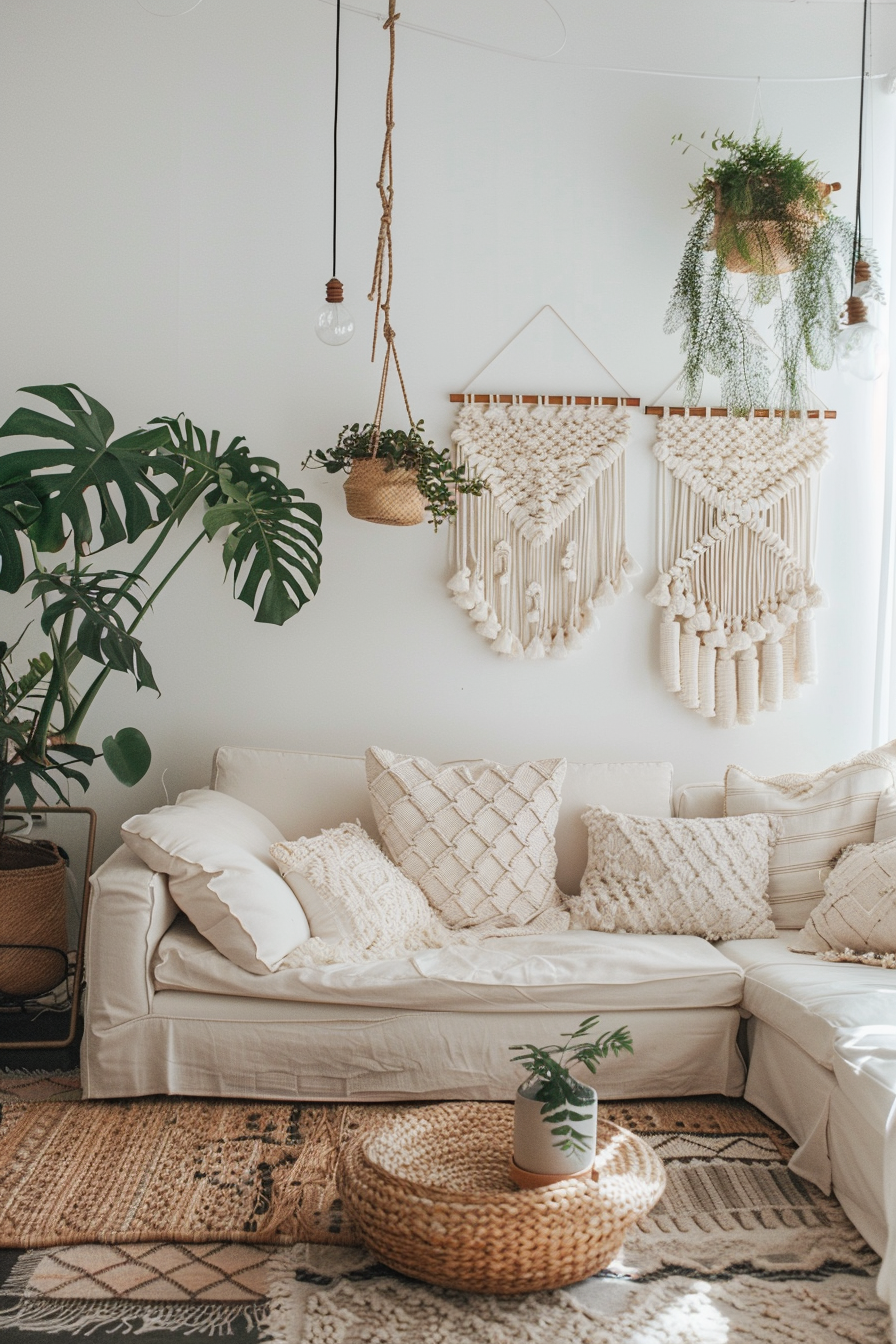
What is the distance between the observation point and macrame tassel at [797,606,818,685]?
3211mm

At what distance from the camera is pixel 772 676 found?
321 cm

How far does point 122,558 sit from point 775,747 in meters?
2.12

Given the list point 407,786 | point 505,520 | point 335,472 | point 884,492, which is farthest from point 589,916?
point 884,492

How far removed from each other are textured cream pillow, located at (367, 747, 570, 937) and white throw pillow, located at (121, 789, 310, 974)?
16.3 inches

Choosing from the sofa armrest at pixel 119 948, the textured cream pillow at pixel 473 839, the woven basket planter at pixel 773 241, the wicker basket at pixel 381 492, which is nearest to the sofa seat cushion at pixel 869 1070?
the textured cream pillow at pixel 473 839

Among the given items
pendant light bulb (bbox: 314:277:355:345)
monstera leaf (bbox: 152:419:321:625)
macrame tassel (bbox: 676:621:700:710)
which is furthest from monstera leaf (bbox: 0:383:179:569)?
macrame tassel (bbox: 676:621:700:710)

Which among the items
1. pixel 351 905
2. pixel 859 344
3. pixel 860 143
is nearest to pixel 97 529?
pixel 351 905

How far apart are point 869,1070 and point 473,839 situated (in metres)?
1.16

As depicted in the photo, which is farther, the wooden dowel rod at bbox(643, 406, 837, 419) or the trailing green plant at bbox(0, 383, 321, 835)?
the wooden dowel rod at bbox(643, 406, 837, 419)

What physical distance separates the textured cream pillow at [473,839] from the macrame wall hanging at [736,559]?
2.41 feet

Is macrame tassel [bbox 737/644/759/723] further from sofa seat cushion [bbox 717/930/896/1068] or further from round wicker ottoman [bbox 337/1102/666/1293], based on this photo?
round wicker ottoman [bbox 337/1102/666/1293]

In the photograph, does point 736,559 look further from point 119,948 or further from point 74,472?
point 119,948

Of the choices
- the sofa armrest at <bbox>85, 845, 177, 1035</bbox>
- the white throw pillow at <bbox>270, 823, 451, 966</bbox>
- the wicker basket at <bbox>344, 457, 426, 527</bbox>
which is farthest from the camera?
the wicker basket at <bbox>344, 457, 426, 527</bbox>

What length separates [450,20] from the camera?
3160 mm
